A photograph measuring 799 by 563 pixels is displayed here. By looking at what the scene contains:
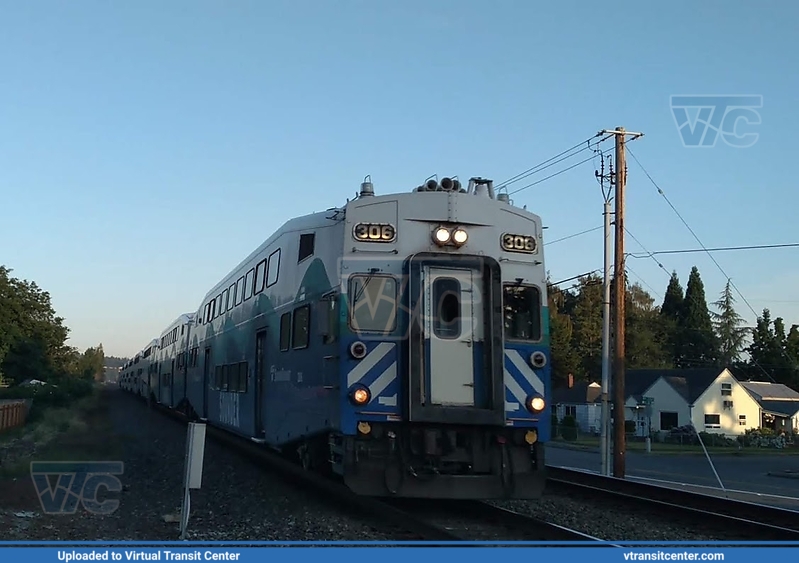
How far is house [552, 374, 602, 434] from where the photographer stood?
64881 mm

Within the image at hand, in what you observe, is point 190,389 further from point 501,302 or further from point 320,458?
point 501,302

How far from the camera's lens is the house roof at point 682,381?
6334 cm

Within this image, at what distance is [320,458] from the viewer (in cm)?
1143

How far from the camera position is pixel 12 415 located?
99.8 feet

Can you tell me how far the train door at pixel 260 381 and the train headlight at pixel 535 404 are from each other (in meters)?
5.26

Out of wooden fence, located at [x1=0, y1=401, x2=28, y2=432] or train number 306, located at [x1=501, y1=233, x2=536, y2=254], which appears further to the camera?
wooden fence, located at [x1=0, y1=401, x2=28, y2=432]

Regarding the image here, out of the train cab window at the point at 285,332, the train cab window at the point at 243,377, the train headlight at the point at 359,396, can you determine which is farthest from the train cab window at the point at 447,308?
the train cab window at the point at 243,377

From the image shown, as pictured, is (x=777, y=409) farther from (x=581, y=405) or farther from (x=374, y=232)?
(x=374, y=232)

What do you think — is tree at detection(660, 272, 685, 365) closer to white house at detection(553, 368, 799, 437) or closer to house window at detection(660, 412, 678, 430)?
white house at detection(553, 368, 799, 437)

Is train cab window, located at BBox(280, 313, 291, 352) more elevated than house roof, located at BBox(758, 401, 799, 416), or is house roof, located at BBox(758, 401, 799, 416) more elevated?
train cab window, located at BBox(280, 313, 291, 352)

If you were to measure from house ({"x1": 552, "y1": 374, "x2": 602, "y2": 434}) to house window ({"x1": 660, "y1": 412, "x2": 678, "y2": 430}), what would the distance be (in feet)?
16.2

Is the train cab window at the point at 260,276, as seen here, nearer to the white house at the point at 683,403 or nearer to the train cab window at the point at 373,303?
the train cab window at the point at 373,303

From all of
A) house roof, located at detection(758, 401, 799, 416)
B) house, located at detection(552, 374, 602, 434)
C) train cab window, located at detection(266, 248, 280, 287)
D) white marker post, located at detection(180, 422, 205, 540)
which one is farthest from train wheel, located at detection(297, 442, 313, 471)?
Result: house roof, located at detection(758, 401, 799, 416)

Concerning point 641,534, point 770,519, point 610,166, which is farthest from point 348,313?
point 610,166
